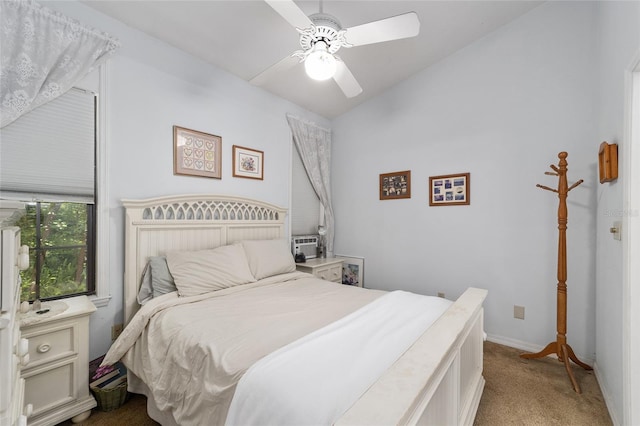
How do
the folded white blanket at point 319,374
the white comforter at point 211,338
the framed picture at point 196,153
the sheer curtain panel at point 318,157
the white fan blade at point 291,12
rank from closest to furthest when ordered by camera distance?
the folded white blanket at point 319,374 < the white comforter at point 211,338 < the white fan blade at point 291,12 < the framed picture at point 196,153 < the sheer curtain panel at point 318,157

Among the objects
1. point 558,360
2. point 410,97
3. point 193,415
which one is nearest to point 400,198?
point 410,97

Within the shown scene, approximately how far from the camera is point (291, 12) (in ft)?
5.29

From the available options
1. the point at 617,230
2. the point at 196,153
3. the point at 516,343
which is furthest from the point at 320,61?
the point at 516,343

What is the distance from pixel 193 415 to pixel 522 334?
292 cm

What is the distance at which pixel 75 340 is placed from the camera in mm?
1693

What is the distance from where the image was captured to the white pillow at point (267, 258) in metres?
2.64

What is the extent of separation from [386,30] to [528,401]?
2.66m

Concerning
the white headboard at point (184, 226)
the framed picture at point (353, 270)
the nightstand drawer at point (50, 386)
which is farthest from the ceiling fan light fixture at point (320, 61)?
the framed picture at point (353, 270)

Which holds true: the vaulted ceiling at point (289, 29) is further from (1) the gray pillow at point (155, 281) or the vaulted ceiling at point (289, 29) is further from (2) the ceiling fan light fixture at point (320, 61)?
(1) the gray pillow at point (155, 281)

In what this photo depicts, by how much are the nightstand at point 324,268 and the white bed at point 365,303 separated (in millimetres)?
489

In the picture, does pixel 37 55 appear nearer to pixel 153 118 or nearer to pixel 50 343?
pixel 153 118

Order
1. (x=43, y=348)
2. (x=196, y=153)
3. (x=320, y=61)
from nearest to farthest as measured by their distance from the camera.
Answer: (x=43, y=348)
(x=320, y=61)
(x=196, y=153)

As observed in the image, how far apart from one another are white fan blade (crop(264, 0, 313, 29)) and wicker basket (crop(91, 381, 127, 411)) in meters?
2.60

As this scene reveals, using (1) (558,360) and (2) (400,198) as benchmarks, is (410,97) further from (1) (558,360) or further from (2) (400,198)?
(1) (558,360)
